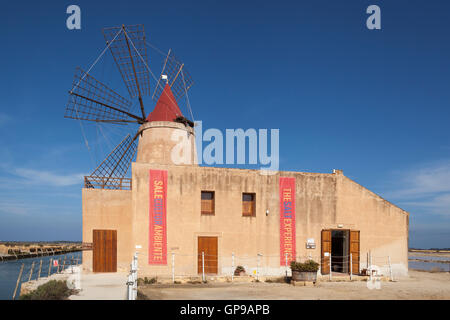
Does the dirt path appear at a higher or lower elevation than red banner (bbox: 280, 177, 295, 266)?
lower

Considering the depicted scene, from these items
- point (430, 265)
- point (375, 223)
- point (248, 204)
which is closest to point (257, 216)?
point (248, 204)

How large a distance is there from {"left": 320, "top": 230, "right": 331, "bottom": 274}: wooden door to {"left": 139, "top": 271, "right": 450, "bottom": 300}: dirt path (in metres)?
1.99

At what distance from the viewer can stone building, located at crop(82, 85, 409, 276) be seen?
61.9 feet

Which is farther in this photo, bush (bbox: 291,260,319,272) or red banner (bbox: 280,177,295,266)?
red banner (bbox: 280,177,295,266)

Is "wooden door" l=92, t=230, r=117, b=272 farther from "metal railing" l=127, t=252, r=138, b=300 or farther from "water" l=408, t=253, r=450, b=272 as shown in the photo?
"water" l=408, t=253, r=450, b=272

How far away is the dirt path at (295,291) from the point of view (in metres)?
14.1

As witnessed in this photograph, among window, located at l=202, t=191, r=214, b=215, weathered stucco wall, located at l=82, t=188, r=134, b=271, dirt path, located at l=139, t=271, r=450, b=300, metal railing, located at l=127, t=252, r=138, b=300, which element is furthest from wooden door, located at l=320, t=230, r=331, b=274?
metal railing, located at l=127, t=252, r=138, b=300

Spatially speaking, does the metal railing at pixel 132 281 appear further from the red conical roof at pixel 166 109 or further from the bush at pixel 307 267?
the red conical roof at pixel 166 109

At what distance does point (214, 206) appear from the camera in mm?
19797

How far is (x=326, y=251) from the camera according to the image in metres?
20.9
